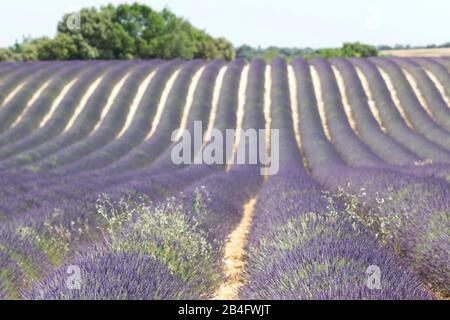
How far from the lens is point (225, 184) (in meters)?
11.7

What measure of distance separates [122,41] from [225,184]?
37.3 meters

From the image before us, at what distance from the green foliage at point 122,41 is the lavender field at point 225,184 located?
324 inches

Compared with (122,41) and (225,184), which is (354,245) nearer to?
(225,184)

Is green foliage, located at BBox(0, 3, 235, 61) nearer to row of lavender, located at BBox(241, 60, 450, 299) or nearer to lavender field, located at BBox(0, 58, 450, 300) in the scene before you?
lavender field, located at BBox(0, 58, 450, 300)

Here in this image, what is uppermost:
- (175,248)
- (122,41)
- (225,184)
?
(122,41)

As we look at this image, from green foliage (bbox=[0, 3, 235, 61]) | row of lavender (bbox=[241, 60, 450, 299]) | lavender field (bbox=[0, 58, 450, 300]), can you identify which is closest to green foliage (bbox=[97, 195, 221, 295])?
lavender field (bbox=[0, 58, 450, 300])

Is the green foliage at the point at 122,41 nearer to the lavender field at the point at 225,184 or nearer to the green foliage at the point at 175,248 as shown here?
the lavender field at the point at 225,184

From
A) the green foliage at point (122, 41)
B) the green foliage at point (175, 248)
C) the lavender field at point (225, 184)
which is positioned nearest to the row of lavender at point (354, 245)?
the lavender field at point (225, 184)

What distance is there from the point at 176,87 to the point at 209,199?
21.9m

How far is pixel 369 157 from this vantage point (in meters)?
17.0

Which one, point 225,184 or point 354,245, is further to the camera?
point 225,184

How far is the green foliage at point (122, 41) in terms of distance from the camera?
43.8m

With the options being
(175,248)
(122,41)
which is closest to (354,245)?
(175,248)
